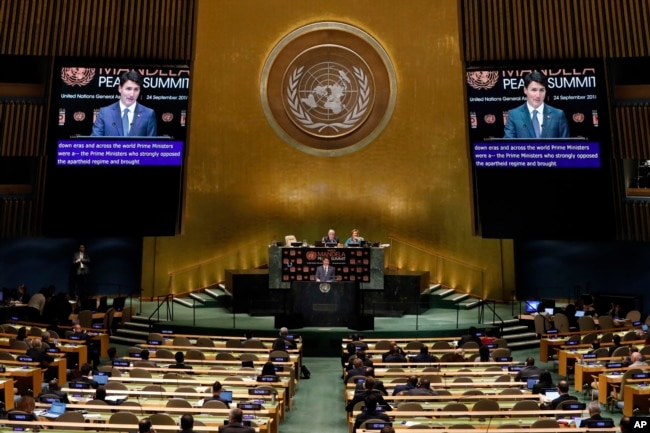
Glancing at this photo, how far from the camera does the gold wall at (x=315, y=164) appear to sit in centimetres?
2477

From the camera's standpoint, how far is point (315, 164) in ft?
83.0

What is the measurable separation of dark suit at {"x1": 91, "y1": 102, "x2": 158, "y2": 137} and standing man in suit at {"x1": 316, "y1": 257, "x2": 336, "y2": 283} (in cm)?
520

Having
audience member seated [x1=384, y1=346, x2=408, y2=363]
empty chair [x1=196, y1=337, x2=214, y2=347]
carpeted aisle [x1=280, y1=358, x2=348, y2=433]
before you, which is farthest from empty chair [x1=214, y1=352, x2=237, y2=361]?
audience member seated [x1=384, y1=346, x2=408, y2=363]

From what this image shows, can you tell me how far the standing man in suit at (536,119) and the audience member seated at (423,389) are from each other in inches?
395

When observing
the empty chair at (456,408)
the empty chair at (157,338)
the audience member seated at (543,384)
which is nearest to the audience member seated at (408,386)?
the empty chair at (456,408)

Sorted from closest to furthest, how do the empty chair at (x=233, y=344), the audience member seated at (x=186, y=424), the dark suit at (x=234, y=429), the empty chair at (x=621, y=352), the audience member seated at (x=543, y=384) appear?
the audience member seated at (x=186, y=424)
the dark suit at (x=234, y=429)
the audience member seated at (x=543, y=384)
the empty chair at (x=621, y=352)
the empty chair at (x=233, y=344)

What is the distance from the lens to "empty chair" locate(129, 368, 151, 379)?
13398 millimetres

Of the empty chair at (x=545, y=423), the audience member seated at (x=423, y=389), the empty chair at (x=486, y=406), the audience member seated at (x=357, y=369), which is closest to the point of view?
the empty chair at (x=545, y=423)

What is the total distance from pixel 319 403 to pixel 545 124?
9.31 meters

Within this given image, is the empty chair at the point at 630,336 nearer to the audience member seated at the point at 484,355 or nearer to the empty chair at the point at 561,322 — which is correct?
the empty chair at the point at 561,322

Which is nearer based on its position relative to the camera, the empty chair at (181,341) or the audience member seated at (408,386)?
the audience member seated at (408,386)

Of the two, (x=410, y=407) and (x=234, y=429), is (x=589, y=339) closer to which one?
(x=410, y=407)

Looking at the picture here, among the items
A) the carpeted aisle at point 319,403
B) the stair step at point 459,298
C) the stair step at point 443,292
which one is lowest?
the carpeted aisle at point 319,403

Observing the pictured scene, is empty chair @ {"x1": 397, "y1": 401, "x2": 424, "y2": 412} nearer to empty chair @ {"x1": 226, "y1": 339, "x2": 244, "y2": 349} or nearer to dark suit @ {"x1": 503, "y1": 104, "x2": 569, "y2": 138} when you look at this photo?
empty chair @ {"x1": 226, "y1": 339, "x2": 244, "y2": 349}
